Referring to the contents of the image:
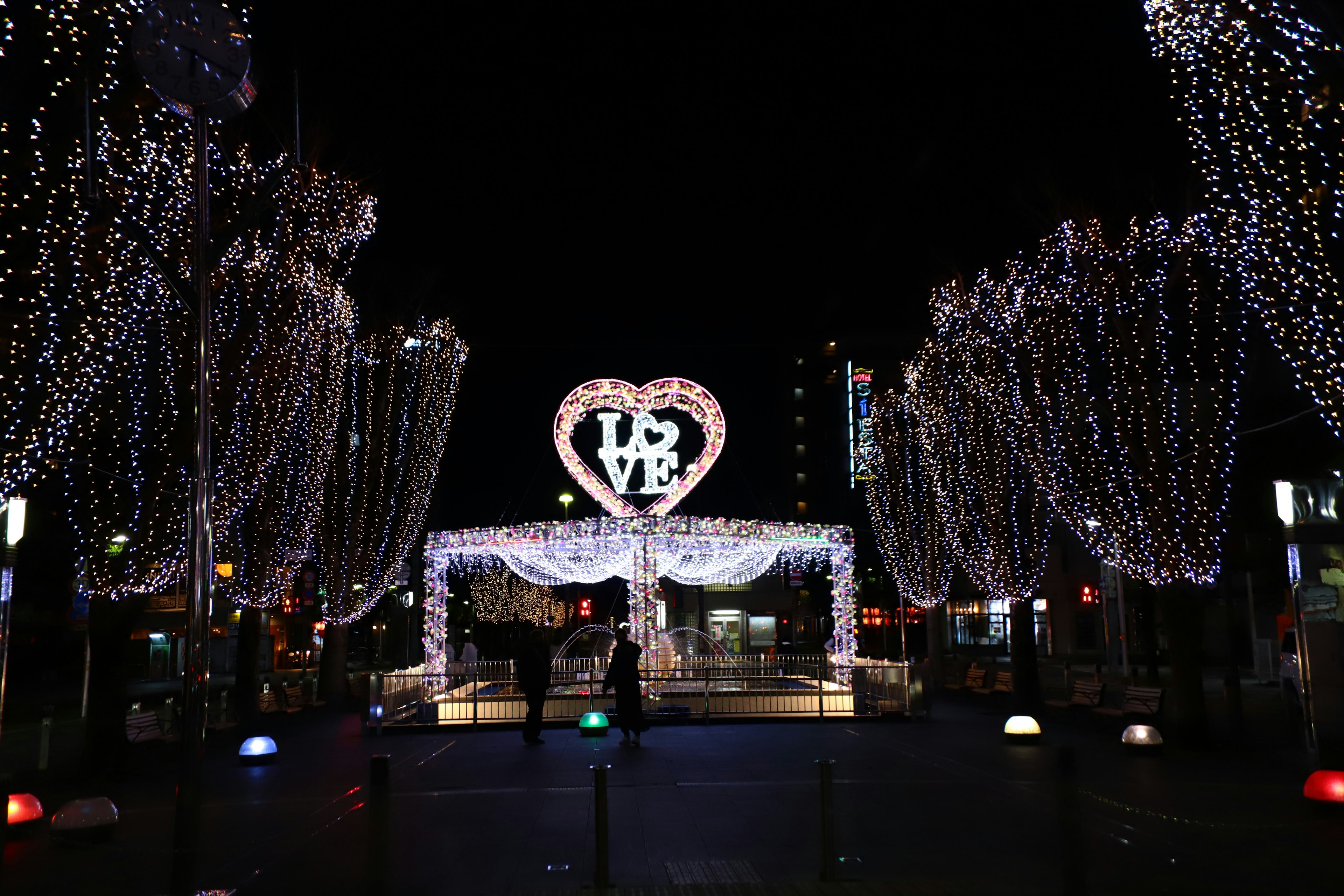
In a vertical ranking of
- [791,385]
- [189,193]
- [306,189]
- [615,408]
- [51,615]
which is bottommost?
[51,615]

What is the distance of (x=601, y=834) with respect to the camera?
7.44 metres

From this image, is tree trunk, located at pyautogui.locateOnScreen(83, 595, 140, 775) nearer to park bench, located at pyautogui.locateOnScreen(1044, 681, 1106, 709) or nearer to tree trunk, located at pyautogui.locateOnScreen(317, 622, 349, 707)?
tree trunk, located at pyautogui.locateOnScreen(317, 622, 349, 707)

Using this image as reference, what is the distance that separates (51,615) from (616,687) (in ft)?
82.0

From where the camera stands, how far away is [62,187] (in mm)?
11508

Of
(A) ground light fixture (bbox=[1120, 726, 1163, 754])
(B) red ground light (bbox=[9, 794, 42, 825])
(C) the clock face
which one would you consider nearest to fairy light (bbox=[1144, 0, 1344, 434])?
(A) ground light fixture (bbox=[1120, 726, 1163, 754])

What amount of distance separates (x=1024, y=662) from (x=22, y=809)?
59.0 ft

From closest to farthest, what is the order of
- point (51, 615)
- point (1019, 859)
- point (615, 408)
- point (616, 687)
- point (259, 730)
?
point (1019, 859) → point (616, 687) → point (259, 730) → point (615, 408) → point (51, 615)

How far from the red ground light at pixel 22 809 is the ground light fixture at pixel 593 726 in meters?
8.80

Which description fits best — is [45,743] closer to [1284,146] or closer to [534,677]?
[534,677]

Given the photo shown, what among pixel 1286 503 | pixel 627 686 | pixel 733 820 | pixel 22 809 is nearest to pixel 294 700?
pixel 627 686

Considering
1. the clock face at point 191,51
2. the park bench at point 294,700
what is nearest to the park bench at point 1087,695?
the park bench at point 294,700

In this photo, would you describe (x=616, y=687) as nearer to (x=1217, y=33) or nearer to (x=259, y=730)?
(x=259, y=730)

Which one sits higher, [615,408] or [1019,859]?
[615,408]

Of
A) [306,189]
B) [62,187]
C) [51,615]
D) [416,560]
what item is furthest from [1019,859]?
[416,560]
